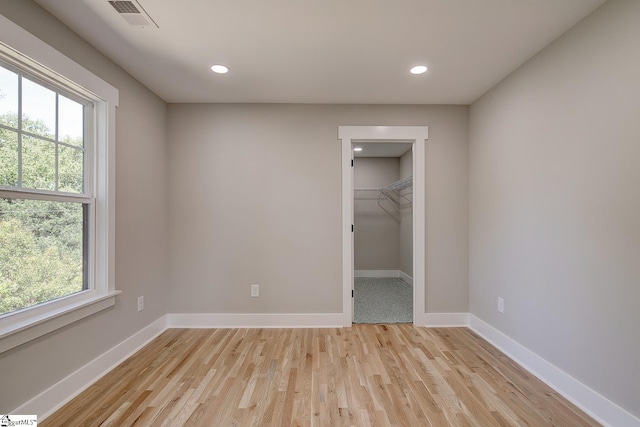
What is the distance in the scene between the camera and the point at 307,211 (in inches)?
118

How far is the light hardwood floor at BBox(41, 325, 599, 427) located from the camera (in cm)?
161

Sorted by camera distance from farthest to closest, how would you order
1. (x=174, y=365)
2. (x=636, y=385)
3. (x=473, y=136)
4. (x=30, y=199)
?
(x=473, y=136)
(x=174, y=365)
(x=30, y=199)
(x=636, y=385)

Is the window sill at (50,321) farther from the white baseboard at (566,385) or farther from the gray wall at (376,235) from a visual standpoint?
the gray wall at (376,235)

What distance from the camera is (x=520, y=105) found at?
2.24 meters

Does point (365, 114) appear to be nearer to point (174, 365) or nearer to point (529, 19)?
point (529, 19)

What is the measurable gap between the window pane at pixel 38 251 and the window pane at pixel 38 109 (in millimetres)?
447

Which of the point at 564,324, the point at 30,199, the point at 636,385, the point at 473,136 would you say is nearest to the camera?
the point at 636,385

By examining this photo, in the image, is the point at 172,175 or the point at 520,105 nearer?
the point at 520,105

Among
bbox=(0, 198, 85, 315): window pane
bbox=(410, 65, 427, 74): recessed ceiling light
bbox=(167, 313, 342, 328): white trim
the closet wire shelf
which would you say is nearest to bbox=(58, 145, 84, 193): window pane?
bbox=(0, 198, 85, 315): window pane

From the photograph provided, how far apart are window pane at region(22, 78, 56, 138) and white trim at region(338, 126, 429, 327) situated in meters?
2.28

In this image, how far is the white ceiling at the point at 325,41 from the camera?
1.62 meters

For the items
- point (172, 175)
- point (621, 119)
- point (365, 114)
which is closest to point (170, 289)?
point (172, 175)

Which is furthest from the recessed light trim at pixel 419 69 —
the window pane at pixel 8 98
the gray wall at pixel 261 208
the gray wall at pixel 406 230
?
the window pane at pixel 8 98

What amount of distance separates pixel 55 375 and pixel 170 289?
1.29 metres
